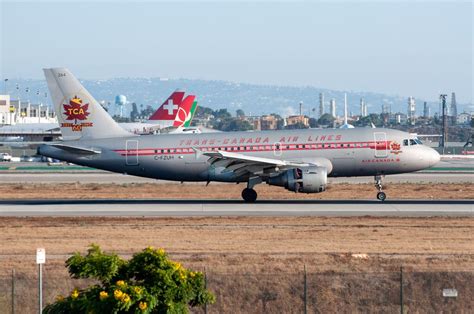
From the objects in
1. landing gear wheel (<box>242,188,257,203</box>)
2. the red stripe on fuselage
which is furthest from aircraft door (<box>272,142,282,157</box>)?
landing gear wheel (<box>242,188,257,203</box>)

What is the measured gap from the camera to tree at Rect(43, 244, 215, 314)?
1791 cm

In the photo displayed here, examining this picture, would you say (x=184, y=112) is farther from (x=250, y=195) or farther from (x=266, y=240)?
(x=266, y=240)

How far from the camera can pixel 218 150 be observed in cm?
4894

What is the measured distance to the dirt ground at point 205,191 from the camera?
5425 centimetres

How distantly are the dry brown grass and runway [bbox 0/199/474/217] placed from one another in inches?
170

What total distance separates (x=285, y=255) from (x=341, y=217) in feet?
37.7

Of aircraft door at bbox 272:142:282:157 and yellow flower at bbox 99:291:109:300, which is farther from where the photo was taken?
aircraft door at bbox 272:142:282:157

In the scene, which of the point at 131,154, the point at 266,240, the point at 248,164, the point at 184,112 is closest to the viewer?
the point at 266,240

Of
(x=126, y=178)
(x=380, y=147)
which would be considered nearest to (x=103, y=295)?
(x=380, y=147)

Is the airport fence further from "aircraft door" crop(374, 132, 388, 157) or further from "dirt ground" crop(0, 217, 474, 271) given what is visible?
"aircraft door" crop(374, 132, 388, 157)

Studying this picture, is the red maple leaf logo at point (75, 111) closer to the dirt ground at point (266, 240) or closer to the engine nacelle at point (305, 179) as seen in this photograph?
the dirt ground at point (266, 240)

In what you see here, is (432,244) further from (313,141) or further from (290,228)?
(313,141)

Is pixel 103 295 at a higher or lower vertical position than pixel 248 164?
lower

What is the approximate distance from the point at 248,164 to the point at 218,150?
230cm
